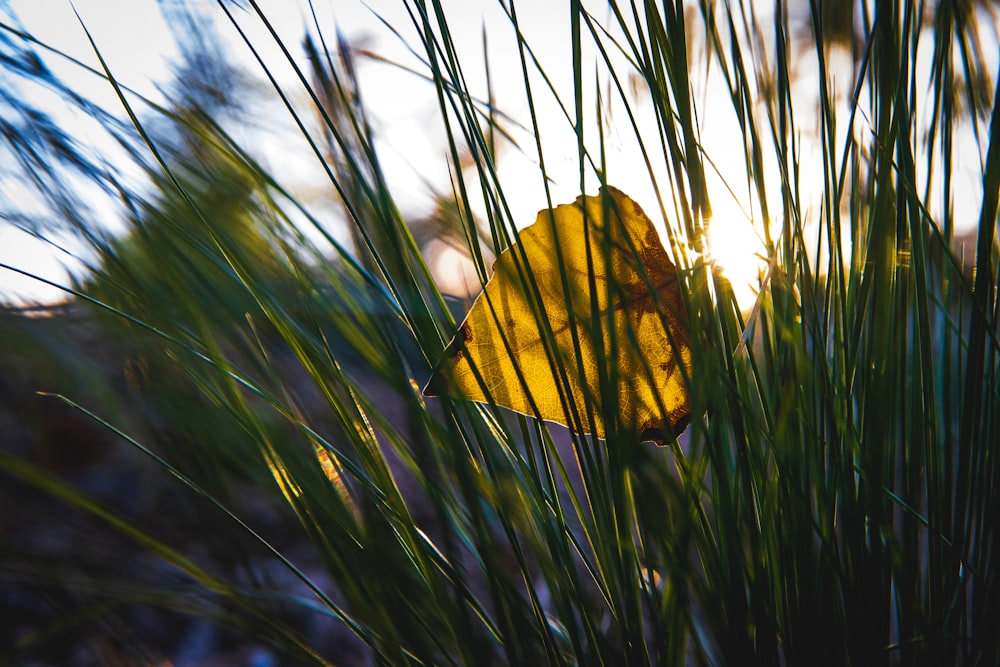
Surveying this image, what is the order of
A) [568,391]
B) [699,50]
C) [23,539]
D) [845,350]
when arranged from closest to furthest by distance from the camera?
[568,391]
[845,350]
[699,50]
[23,539]

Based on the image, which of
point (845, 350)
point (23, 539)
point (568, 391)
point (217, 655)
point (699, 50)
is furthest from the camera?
point (23, 539)

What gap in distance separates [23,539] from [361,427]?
1.05m

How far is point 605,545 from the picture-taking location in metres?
0.29

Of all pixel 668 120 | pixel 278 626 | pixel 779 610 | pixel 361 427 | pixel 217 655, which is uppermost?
pixel 668 120

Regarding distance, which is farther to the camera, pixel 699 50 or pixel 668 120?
pixel 699 50

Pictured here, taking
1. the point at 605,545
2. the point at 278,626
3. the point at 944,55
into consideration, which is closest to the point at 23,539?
the point at 278,626

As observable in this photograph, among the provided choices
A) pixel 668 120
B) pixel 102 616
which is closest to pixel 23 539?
pixel 102 616

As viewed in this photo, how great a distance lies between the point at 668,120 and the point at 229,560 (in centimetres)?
53

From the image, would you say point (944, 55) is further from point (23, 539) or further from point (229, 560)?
point (23, 539)

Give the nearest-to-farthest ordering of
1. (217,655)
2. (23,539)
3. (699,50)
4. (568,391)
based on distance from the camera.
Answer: (568,391)
(699,50)
(217,655)
(23,539)

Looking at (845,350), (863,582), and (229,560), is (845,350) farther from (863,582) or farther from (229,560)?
(229,560)

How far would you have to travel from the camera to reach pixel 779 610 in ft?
1.14

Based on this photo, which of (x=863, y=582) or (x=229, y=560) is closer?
(x=863, y=582)

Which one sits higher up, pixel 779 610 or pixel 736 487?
pixel 736 487
